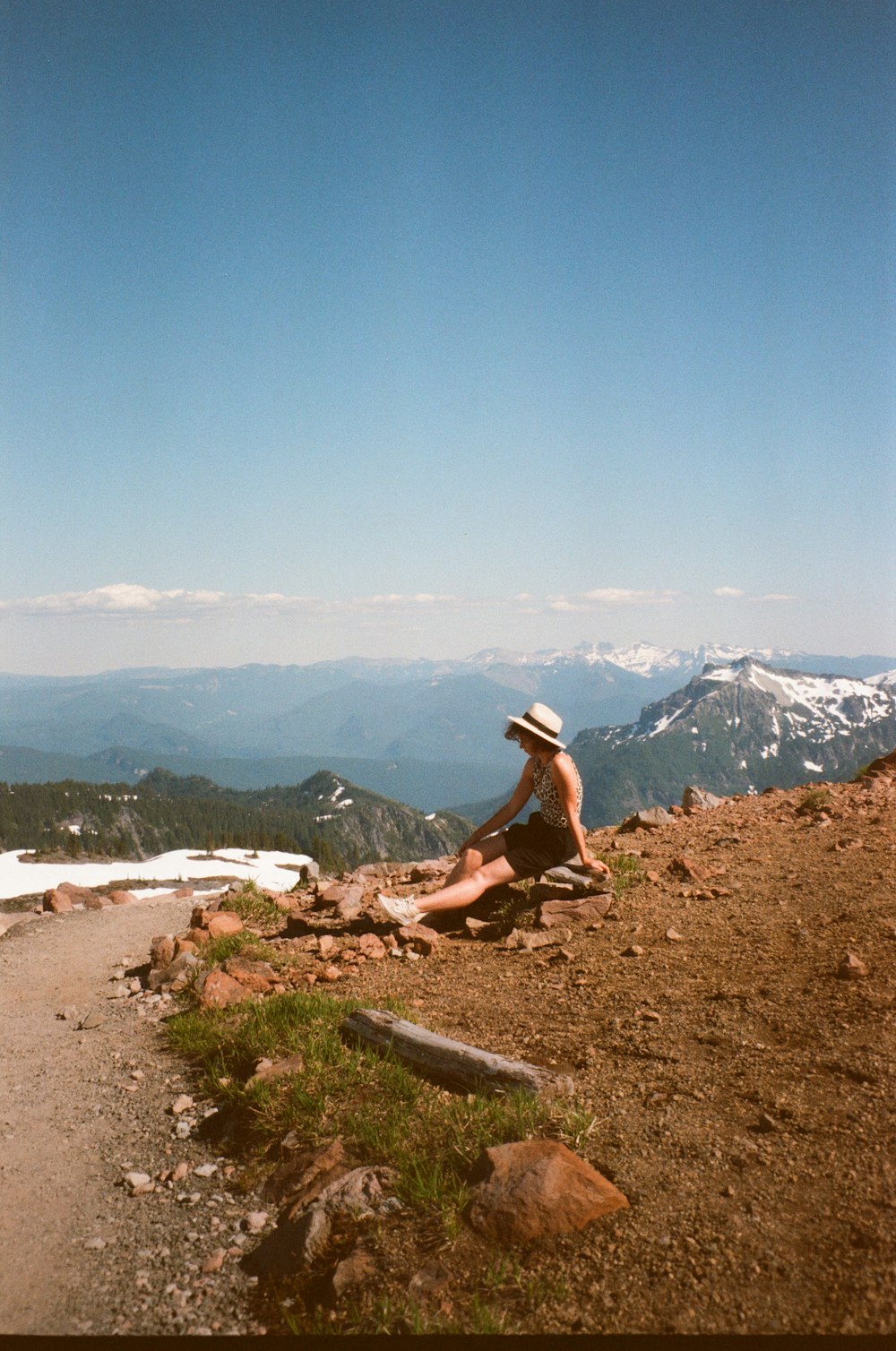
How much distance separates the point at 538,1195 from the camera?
379 cm

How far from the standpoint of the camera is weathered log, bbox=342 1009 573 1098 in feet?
16.1

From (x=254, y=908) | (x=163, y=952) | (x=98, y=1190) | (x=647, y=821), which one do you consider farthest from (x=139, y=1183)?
(x=647, y=821)

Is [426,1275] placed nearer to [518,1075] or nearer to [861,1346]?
[518,1075]

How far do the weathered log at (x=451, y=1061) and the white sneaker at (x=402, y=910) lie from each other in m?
2.47

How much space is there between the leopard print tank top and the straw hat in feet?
1.12

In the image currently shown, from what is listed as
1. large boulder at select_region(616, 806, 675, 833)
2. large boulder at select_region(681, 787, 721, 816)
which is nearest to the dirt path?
large boulder at select_region(616, 806, 675, 833)

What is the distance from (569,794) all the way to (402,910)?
2.52 m

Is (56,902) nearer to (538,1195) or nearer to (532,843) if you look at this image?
(532,843)

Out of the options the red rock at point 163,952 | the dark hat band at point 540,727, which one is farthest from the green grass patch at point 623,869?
the red rock at point 163,952

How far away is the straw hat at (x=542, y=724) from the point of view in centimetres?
899

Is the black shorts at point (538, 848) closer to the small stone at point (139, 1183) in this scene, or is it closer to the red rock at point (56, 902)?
the small stone at point (139, 1183)

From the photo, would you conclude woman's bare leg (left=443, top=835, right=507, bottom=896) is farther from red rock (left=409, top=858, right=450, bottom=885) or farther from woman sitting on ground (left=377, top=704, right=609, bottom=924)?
red rock (left=409, top=858, right=450, bottom=885)

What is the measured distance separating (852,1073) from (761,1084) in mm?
587

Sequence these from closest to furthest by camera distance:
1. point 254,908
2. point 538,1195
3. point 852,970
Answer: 1. point 538,1195
2. point 852,970
3. point 254,908
